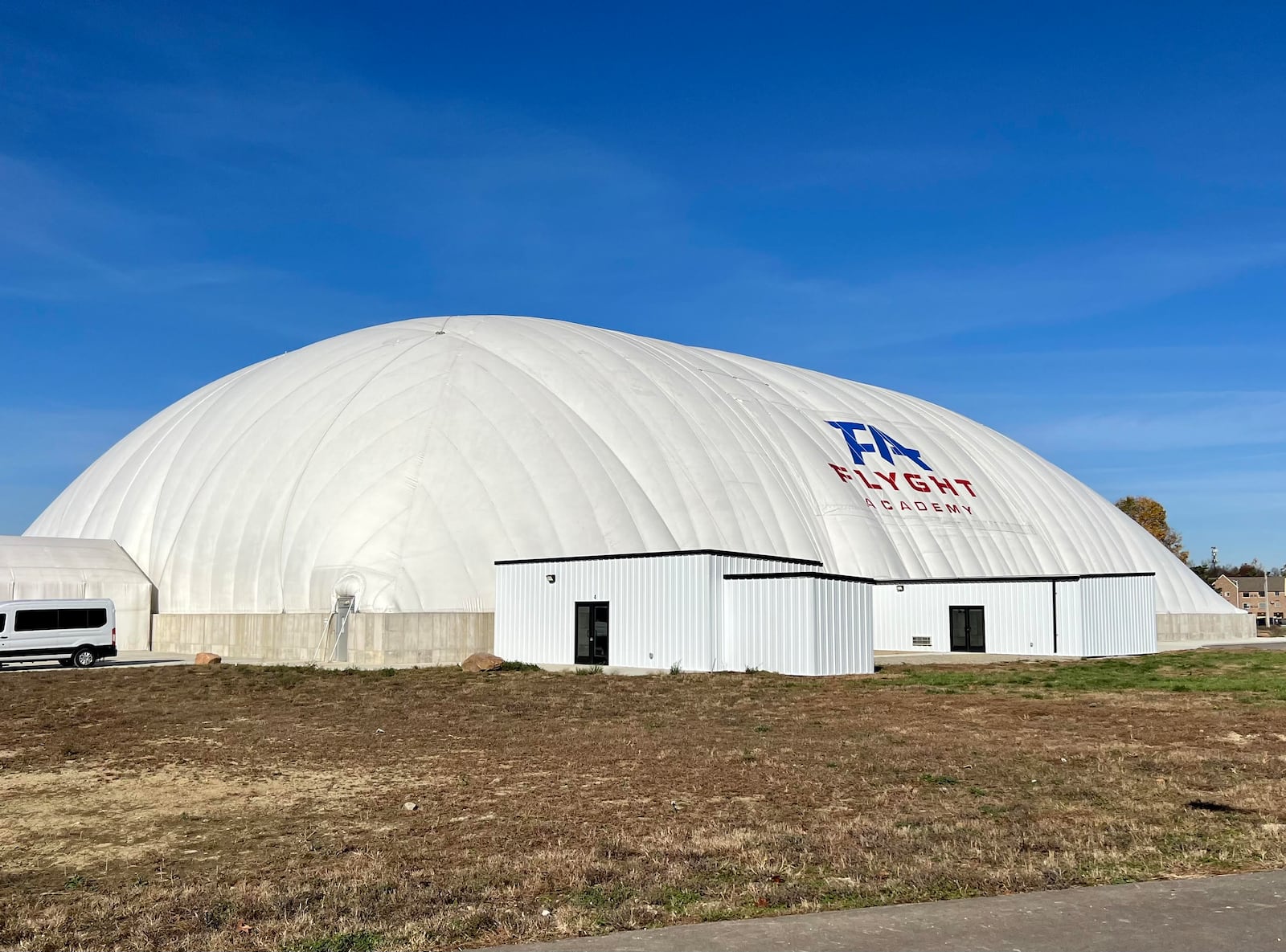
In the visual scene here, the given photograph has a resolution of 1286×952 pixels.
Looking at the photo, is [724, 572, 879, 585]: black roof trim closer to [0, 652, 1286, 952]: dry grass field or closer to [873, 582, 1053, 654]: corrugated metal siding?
[0, 652, 1286, 952]: dry grass field

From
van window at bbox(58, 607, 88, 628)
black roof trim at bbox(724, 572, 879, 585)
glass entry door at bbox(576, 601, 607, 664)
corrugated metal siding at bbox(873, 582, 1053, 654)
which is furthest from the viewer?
corrugated metal siding at bbox(873, 582, 1053, 654)

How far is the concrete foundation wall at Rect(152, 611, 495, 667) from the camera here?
1292 inches

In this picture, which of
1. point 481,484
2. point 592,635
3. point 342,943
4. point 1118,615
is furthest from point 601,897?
point 1118,615

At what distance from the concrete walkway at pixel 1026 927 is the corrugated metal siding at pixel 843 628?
872 inches

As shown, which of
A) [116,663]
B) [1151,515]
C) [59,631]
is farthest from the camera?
[1151,515]

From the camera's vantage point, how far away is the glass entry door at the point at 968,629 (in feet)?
134

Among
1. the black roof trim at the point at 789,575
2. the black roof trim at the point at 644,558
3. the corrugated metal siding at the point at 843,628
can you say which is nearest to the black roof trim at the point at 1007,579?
the black roof trim at the point at 644,558

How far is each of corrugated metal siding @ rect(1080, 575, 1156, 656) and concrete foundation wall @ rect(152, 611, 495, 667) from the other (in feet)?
66.7

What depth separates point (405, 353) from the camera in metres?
43.0

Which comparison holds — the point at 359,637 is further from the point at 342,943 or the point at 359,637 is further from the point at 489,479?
the point at 342,943

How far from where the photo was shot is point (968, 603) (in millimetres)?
41062

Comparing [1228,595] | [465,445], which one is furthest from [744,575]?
[1228,595]

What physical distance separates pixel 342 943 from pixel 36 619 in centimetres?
3073

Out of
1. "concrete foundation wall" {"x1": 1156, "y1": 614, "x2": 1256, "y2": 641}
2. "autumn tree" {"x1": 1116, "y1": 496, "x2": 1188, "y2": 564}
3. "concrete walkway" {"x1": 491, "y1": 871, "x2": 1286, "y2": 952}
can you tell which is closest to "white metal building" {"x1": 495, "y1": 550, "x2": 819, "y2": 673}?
"concrete walkway" {"x1": 491, "y1": 871, "x2": 1286, "y2": 952}
